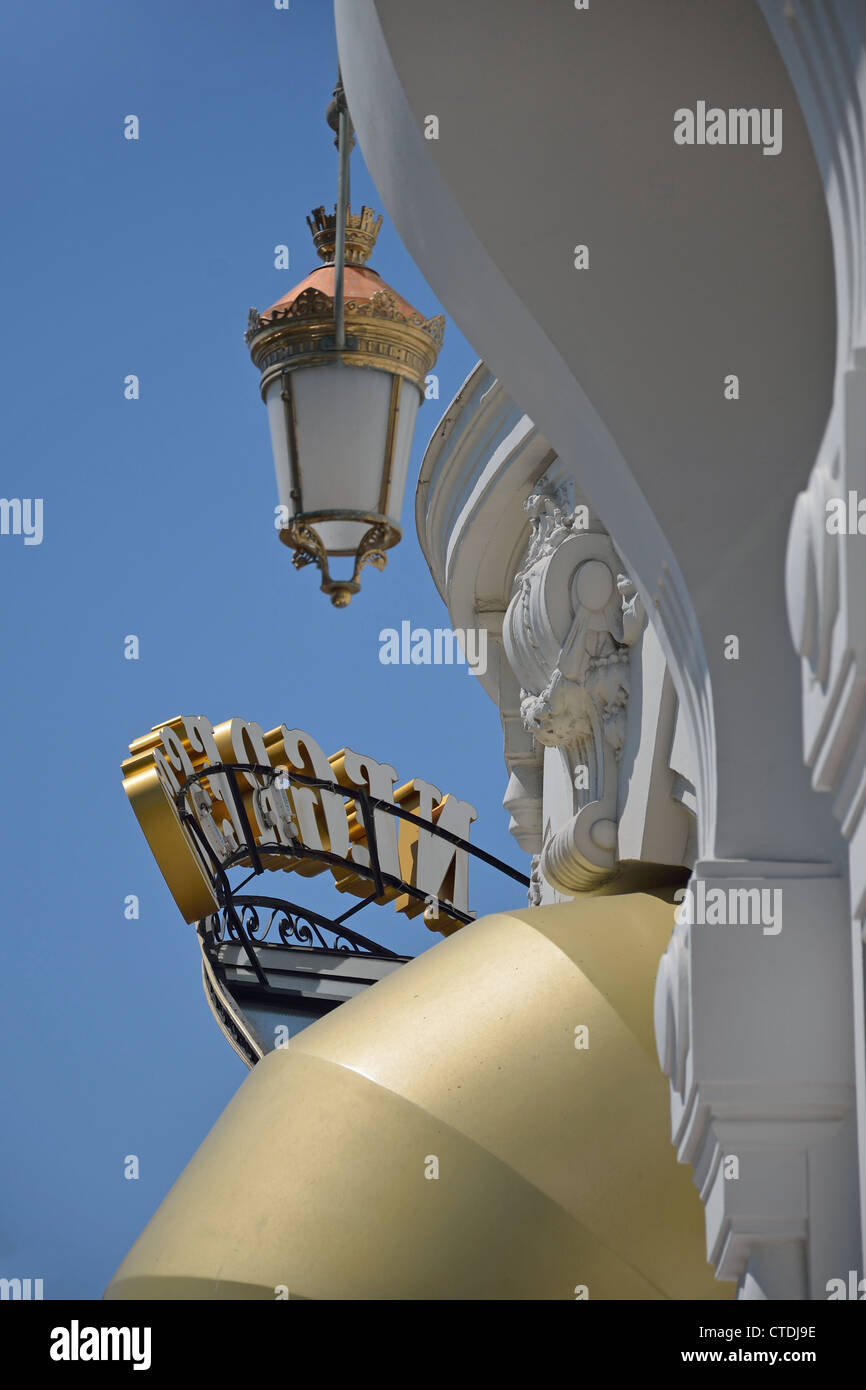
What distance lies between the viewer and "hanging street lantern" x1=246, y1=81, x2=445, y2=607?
4.02 metres

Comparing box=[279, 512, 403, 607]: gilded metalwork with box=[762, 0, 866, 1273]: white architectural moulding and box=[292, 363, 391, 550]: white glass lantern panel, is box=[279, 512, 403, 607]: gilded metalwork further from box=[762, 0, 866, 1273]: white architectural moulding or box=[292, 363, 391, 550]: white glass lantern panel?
box=[762, 0, 866, 1273]: white architectural moulding

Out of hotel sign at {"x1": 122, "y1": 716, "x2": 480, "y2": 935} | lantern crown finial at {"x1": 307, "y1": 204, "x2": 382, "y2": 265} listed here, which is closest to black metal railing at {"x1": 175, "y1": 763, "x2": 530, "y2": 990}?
hotel sign at {"x1": 122, "y1": 716, "x2": 480, "y2": 935}

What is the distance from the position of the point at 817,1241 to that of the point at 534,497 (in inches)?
103

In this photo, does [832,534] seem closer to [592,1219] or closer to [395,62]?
[395,62]

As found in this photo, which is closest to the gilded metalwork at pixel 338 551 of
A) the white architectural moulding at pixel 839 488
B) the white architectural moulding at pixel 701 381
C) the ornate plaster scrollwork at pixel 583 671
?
the ornate plaster scrollwork at pixel 583 671

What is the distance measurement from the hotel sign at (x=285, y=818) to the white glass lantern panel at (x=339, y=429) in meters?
5.05

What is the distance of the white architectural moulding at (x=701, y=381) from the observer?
231 centimetres

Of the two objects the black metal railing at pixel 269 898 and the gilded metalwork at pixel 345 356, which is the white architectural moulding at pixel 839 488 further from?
the black metal railing at pixel 269 898

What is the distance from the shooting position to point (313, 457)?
405cm
